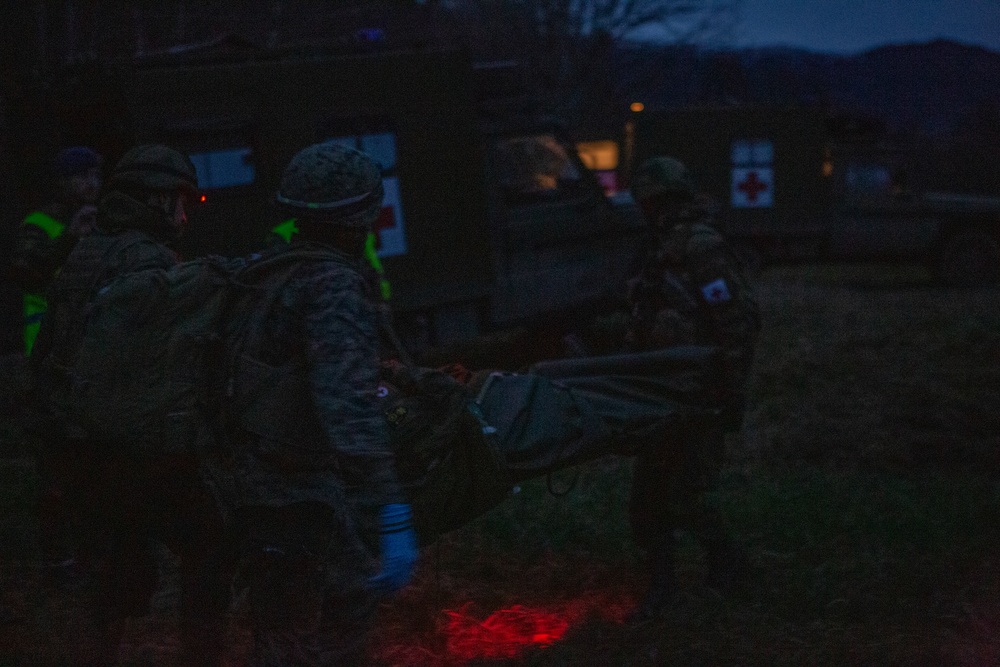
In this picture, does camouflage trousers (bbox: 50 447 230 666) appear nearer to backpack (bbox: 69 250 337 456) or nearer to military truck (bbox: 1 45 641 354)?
backpack (bbox: 69 250 337 456)

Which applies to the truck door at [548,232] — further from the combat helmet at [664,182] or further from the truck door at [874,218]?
the truck door at [874,218]

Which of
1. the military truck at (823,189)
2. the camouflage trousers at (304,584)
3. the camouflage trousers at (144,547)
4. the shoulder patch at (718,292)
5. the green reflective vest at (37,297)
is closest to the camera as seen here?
the camouflage trousers at (304,584)

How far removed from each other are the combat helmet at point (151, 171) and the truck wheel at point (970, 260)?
45.7 ft

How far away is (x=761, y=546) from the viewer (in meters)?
5.87

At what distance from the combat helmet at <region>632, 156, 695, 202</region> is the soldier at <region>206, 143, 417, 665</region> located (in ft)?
6.34

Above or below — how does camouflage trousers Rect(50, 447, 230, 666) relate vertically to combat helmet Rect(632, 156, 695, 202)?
below

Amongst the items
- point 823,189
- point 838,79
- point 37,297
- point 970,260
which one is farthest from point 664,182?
point 838,79

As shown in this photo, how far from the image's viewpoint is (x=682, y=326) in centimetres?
486

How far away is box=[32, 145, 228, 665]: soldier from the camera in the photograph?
3586 millimetres

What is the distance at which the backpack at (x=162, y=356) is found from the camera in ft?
10.5

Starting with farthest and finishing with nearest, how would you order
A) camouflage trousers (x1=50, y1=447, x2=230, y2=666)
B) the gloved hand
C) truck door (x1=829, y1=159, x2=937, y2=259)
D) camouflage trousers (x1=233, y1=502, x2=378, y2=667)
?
truck door (x1=829, y1=159, x2=937, y2=259) → camouflage trousers (x1=50, y1=447, x2=230, y2=666) → camouflage trousers (x1=233, y1=502, x2=378, y2=667) → the gloved hand

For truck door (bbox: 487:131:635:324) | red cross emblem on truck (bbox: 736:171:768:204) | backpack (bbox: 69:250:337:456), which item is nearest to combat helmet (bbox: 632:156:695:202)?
backpack (bbox: 69:250:337:456)

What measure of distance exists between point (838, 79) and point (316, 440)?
40.6 metres

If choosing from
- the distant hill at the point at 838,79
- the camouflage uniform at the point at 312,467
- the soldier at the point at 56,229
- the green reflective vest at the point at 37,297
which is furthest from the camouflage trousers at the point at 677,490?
the distant hill at the point at 838,79
